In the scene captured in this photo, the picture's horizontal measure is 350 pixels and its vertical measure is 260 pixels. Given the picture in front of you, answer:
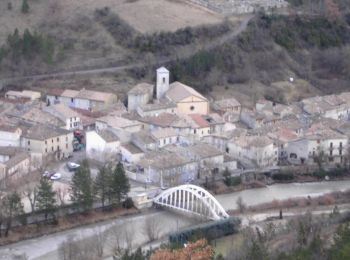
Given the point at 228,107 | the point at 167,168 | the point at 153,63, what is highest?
the point at 153,63

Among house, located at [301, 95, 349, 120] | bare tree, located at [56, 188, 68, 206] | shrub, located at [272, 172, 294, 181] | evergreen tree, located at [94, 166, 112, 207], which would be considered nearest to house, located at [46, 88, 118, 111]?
house, located at [301, 95, 349, 120]

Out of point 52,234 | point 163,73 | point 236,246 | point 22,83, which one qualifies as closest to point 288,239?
point 236,246

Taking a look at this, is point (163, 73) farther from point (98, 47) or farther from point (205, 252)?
point (205, 252)

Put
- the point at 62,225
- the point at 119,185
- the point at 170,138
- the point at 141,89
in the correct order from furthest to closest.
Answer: the point at 141,89
the point at 170,138
the point at 119,185
the point at 62,225

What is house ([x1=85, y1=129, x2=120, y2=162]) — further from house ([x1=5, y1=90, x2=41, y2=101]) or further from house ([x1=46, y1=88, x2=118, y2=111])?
house ([x1=5, y1=90, x2=41, y2=101])

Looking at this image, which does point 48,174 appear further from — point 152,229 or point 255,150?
point 255,150

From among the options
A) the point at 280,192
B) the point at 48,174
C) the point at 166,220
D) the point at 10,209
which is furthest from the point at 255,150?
the point at 10,209
